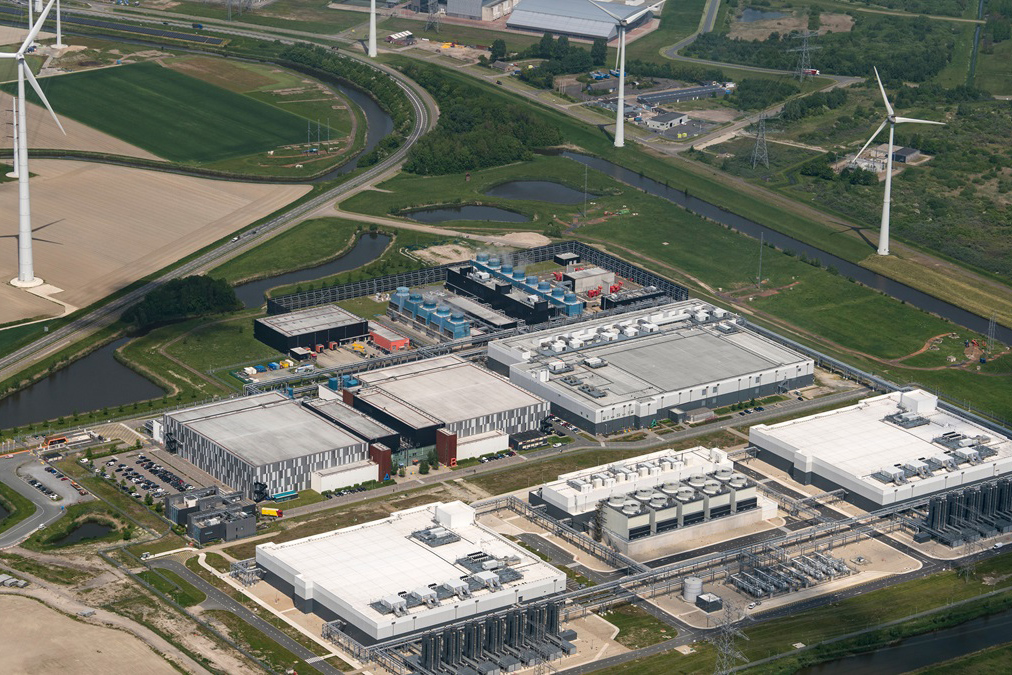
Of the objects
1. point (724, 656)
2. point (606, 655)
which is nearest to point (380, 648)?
point (606, 655)

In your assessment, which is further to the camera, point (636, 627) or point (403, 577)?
point (403, 577)

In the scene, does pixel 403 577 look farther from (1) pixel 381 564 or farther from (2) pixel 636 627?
(2) pixel 636 627

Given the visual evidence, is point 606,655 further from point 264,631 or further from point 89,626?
point 89,626

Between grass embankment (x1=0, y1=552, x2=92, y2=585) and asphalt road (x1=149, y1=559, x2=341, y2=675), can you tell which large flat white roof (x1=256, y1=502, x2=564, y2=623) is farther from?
grass embankment (x1=0, y1=552, x2=92, y2=585)

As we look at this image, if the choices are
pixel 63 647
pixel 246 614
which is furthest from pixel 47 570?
pixel 246 614

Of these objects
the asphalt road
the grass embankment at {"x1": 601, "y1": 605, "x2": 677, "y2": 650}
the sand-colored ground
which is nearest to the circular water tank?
the grass embankment at {"x1": 601, "y1": 605, "x2": 677, "y2": 650}

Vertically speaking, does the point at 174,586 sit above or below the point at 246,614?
above

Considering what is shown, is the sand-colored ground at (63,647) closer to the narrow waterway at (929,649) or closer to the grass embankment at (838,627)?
the grass embankment at (838,627)
